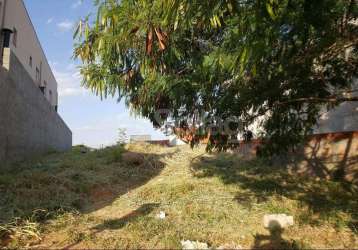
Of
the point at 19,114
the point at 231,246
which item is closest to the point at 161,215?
the point at 231,246

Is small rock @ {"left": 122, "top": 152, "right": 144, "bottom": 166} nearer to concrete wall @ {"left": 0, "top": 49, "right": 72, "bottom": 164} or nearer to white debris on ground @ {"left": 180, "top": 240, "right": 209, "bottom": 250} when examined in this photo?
concrete wall @ {"left": 0, "top": 49, "right": 72, "bottom": 164}

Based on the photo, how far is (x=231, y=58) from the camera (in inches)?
150

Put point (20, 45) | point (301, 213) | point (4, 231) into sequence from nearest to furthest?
1. point (4, 231)
2. point (301, 213)
3. point (20, 45)

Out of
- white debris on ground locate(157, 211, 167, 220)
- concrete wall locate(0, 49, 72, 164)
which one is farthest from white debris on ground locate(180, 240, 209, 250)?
concrete wall locate(0, 49, 72, 164)

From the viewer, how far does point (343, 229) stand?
5230 mm

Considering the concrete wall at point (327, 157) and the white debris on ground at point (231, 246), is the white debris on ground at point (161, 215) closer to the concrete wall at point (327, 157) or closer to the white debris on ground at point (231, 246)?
the white debris on ground at point (231, 246)

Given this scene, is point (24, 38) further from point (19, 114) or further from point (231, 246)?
point (231, 246)

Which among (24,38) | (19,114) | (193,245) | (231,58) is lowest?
(193,245)

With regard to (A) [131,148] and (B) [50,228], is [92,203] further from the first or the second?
(A) [131,148]

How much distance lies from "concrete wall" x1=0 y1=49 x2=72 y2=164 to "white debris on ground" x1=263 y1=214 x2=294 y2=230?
18.6ft

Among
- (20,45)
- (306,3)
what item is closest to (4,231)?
(306,3)

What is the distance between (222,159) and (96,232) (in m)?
6.37

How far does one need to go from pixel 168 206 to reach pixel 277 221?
2110 millimetres

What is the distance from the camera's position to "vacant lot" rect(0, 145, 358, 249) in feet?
Answer: 15.9
